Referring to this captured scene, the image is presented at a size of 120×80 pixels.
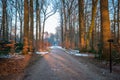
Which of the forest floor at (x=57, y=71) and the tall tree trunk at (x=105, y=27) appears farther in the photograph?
the tall tree trunk at (x=105, y=27)

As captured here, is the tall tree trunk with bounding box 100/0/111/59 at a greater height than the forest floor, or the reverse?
the tall tree trunk with bounding box 100/0/111/59

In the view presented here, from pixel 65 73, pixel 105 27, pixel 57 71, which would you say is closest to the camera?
pixel 65 73

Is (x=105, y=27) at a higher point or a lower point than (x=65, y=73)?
higher

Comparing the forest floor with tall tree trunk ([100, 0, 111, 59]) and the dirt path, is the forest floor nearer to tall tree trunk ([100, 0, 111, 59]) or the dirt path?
the dirt path

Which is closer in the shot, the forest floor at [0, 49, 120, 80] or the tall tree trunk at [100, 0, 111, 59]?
the forest floor at [0, 49, 120, 80]

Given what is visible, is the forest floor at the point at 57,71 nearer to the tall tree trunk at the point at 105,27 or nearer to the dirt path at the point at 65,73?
the dirt path at the point at 65,73

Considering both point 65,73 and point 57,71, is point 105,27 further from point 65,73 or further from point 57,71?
point 65,73

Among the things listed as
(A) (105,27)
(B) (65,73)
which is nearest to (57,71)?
(B) (65,73)

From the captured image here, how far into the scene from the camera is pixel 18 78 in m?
8.15

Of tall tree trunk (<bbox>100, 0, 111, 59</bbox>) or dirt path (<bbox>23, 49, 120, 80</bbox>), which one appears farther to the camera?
tall tree trunk (<bbox>100, 0, 111, 59</bbox>)

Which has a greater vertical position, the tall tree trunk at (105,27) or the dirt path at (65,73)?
the tall tree trunk at (105,27)

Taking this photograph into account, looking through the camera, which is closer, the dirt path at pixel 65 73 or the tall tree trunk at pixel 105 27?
the dirt path at pixel 65 73

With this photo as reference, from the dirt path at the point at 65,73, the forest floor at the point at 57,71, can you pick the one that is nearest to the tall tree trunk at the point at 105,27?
the forest floor at the point at 57,71

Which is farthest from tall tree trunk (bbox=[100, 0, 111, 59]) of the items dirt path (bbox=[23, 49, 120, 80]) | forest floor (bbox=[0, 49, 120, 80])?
dirt path (bbox=[23, 49, 120, 80])
